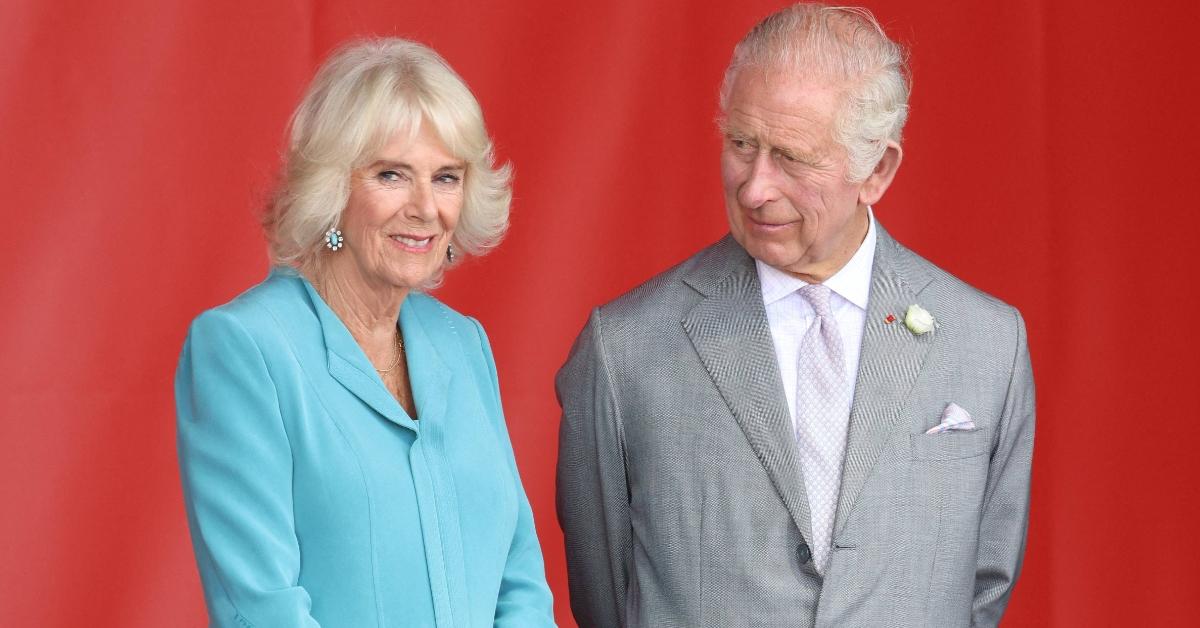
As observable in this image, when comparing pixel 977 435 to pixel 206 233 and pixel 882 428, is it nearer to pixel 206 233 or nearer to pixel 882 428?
pixel 882 428

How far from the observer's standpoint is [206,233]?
3725 millimetres

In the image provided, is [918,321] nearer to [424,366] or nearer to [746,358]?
[746,358]

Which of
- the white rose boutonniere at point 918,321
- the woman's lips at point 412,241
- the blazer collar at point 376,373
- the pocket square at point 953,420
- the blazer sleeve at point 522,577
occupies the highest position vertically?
the woman's lips at point 412,241

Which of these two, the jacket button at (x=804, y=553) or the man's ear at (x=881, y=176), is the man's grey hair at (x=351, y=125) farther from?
the jacket button at (x=804, y=553)

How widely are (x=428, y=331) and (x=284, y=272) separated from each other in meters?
0.25

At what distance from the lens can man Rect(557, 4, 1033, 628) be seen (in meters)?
2.58

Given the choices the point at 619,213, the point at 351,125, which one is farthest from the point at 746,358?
the point at 619,213

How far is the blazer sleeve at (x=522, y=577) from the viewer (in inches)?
97.9

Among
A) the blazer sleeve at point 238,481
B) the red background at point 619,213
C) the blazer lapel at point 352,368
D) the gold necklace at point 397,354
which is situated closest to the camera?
the blazer sleeve at point 238,481

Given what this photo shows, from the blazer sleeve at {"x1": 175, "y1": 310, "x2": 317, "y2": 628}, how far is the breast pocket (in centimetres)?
96

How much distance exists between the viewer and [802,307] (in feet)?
8.84

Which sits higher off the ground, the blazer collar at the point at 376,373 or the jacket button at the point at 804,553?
the blazer collar at the point at 376,373

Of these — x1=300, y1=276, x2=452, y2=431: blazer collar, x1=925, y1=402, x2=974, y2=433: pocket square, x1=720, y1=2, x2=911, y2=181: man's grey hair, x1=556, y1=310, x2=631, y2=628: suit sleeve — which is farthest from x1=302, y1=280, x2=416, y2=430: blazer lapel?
x1=925, y1=402, x2=974, y2=433: pocket square

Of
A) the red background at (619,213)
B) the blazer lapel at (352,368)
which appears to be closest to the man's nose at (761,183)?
the blazer lapel at (352,368)
